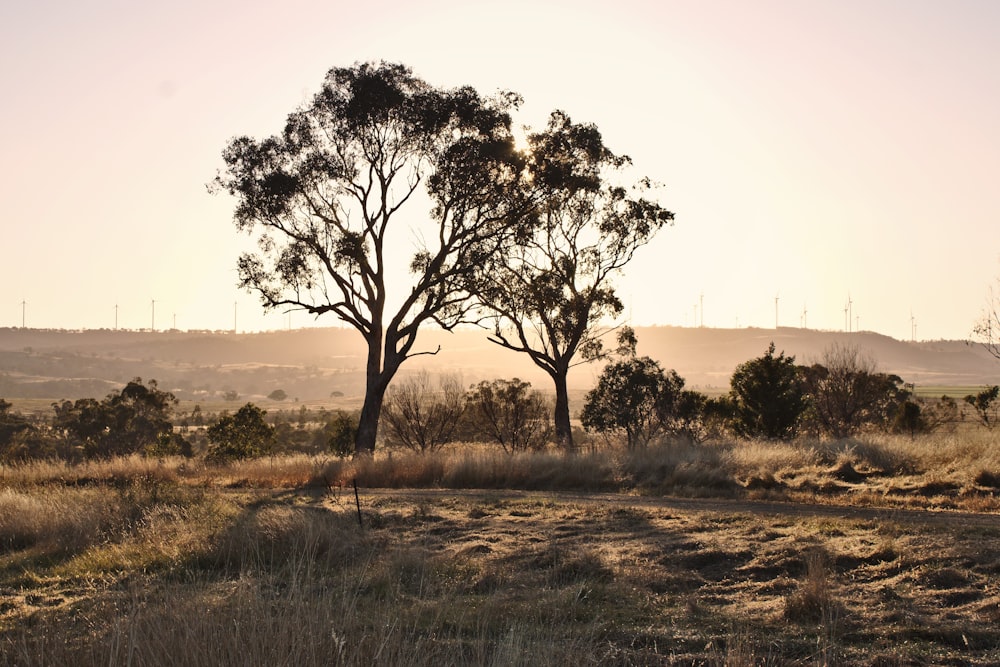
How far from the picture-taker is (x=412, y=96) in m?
28.6

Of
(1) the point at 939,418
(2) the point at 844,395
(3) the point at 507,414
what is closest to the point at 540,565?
(3) the point at 507,414

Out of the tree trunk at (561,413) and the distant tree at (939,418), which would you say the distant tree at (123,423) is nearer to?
the tree trunk at (561,413)

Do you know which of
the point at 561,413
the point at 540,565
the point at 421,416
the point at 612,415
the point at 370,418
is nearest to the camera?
the point at 540,565

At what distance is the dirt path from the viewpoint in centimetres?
1411

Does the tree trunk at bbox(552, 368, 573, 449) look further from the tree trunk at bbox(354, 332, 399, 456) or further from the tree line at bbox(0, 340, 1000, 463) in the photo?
the tree trunk at bbox(354, 332, 399, 456)

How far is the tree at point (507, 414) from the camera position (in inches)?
1406

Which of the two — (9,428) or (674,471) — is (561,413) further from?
(9,428)

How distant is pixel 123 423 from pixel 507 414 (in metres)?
19.1

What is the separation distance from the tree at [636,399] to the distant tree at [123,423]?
2074 centimetres

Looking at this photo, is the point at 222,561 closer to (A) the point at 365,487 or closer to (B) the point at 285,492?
(B) the point at 285,492

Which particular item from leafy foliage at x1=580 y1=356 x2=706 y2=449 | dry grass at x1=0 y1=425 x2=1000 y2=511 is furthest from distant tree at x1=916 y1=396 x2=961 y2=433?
dry grass at x1=0 y1=425 x2=1000 y2=511

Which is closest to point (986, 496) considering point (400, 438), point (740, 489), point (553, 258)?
point (740, 489)

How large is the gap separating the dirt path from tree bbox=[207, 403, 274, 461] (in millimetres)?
16790

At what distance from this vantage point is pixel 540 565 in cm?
1173
